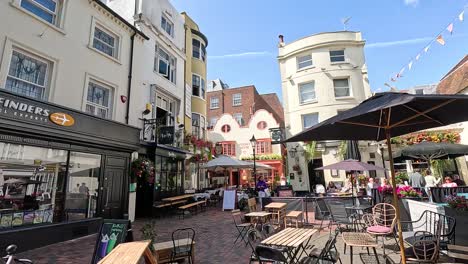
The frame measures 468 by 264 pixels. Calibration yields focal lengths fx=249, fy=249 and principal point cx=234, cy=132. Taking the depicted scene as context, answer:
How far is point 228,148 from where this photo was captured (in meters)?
26.5

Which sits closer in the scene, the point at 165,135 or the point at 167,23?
the point at 165,135

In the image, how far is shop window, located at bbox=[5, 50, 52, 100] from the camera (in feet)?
Result: 24.1

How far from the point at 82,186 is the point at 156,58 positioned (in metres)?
8.00

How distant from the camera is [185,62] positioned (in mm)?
16734

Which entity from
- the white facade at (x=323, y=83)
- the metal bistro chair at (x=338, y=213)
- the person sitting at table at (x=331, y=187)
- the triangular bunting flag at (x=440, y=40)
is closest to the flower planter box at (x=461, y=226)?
the metal bistro chair at (x=338, y=213)

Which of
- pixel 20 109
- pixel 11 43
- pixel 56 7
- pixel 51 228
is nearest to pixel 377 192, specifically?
pixel 51 228

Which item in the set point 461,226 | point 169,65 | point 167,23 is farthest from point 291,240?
point 167,23

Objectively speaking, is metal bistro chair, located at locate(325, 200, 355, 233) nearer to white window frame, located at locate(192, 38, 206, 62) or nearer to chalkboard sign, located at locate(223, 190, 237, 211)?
chalkboard sign, located at locate(223, 190, 237, 211)

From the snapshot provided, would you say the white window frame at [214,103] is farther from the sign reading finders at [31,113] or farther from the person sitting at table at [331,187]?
the sign reading finders at [31,113]

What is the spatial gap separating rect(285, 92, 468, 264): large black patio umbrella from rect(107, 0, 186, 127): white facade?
9261 millimetres

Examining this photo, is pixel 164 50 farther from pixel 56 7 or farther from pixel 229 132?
pixel 229 132

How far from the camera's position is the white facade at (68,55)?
24.1 feet

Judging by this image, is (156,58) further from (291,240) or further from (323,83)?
(323,83)

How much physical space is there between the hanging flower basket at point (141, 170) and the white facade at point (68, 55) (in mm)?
2087
